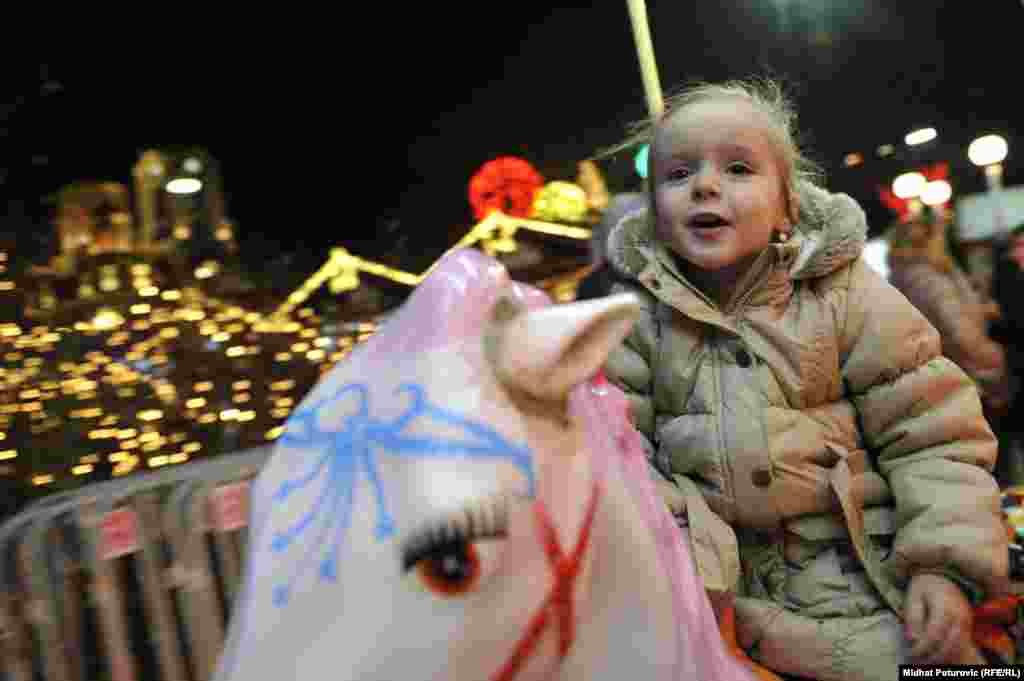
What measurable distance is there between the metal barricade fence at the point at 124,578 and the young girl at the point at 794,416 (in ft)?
5.19

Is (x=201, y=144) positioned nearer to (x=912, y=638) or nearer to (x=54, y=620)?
(x=54, y=620)

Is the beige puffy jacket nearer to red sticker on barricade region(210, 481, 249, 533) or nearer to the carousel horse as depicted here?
the carousel horse

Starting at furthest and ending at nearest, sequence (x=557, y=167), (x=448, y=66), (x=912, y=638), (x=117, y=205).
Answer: (x=557, y=167) < (x=448, y=66) < (x=117, y=205) < (x=912, y=638)

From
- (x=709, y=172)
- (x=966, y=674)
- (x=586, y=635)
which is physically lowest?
(x=966, y=674)

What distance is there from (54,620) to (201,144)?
4.14 m

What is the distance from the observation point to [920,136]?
160 inches

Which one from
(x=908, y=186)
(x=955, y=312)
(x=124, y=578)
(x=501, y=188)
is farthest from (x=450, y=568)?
(x=501, y=188)

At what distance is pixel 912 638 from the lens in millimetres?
1061

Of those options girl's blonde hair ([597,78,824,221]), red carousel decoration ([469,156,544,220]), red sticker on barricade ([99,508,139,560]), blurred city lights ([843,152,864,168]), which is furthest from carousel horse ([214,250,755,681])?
red carousel decoration ([469,156,544,220])

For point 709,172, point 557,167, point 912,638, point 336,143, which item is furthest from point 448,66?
point 912,638

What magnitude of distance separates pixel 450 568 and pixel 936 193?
197 inches

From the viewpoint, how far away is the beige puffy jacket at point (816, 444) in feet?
3.69

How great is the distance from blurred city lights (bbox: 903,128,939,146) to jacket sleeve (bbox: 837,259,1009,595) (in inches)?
120

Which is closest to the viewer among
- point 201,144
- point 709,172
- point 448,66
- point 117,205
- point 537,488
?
point 537,488
